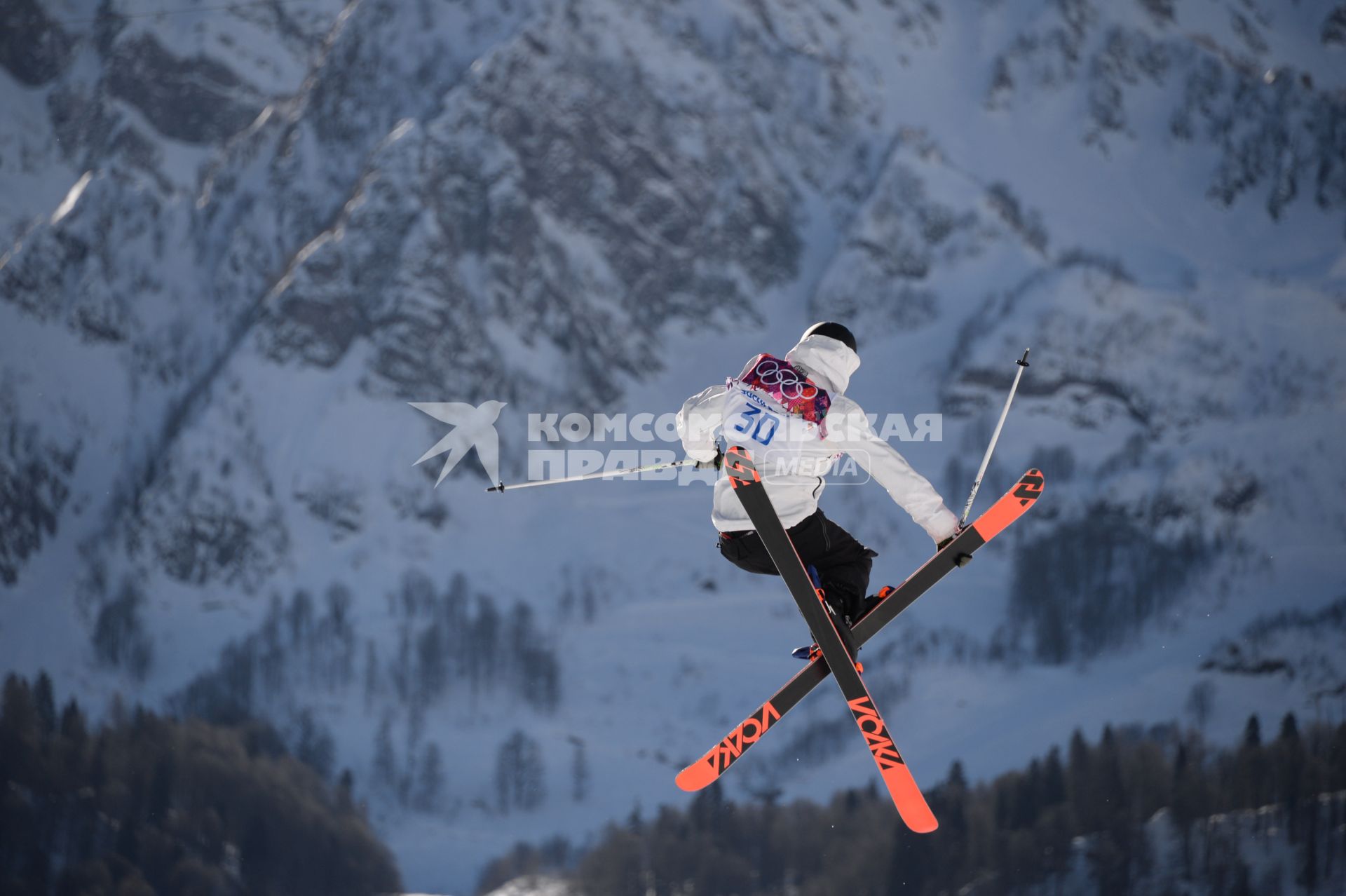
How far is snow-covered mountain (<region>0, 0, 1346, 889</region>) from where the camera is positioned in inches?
3169

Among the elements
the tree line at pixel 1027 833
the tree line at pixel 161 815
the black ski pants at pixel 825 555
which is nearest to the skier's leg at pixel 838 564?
the black ski pants at pixel 825 555

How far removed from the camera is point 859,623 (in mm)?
7133

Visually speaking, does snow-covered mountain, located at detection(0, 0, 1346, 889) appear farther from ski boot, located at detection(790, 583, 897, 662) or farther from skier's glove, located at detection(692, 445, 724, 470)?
skier's glove, located at detection(692, 445, 724, 470)

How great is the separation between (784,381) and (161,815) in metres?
69.6

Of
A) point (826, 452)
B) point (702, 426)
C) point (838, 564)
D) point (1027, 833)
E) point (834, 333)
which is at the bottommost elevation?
point (838, 564)

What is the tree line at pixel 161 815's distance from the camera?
66.2 m

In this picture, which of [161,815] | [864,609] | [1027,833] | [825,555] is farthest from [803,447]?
[161,815]

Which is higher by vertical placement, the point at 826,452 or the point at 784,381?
the point at 784,381

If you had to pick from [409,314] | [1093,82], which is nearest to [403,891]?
[409,314]

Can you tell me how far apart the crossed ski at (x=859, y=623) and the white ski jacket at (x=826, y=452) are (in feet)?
0.56

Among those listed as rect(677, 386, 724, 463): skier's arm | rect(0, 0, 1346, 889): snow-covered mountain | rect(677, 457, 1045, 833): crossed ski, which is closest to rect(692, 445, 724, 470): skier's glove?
rect(677, 386, 724, 463): skier's arm

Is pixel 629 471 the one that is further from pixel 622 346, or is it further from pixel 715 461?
pixel 622 346

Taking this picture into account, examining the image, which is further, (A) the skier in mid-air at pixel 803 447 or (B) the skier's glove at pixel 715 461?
(B) the skier's glove at pixel 715 461

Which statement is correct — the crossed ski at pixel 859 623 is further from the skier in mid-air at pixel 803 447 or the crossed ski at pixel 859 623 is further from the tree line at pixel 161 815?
the tree line at pixel 161 815
